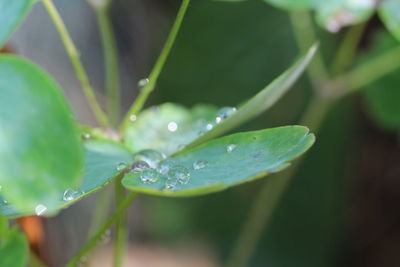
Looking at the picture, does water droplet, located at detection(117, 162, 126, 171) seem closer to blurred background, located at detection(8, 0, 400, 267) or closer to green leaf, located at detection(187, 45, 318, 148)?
green leaf, located at detection(187, 45, 318, 148)

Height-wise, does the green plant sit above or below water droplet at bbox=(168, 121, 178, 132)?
below

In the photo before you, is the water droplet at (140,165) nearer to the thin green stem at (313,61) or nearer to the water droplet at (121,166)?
the water droplet at (121,166)

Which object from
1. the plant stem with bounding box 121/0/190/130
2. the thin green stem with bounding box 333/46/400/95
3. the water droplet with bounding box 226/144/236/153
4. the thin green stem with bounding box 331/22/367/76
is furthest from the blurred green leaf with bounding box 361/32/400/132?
the water droplet with bounding box 226/144/236/153

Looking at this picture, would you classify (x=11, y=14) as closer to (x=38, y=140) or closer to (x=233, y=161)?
(x=38, y=140)

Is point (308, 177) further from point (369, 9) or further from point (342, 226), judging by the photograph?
point (369, 9)

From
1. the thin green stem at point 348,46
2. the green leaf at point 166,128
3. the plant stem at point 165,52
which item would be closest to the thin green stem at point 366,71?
the thin green stem at point 348,46

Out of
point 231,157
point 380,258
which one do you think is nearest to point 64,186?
point 231,157
